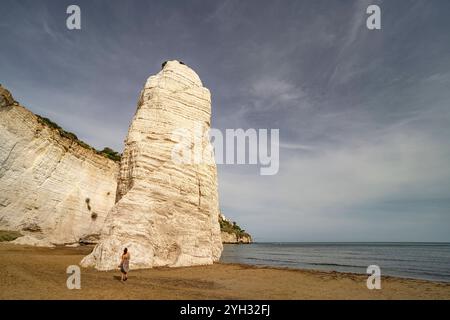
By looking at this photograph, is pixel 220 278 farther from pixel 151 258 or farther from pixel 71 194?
pixel 71 194

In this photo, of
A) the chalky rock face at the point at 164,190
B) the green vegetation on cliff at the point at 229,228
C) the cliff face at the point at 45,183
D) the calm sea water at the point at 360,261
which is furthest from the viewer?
the green vegetation on cliff at the point at 229,228

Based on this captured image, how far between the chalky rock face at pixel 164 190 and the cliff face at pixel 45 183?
14647 mm

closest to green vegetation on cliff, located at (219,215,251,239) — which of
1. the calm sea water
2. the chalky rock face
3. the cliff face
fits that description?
the calm sea water

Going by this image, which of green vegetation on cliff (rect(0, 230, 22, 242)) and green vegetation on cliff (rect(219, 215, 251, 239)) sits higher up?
green vegetation on cliff (rect(0, 230, 22, 242))

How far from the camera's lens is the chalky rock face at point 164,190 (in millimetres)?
15852

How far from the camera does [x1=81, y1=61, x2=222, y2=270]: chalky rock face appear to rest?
1585 cm

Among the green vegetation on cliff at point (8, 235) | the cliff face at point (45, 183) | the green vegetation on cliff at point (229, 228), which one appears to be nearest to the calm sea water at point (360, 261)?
the cliff face at point (45, 183)

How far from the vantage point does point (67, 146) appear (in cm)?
3550

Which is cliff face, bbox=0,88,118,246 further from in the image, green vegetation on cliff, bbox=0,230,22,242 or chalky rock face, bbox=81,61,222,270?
chalky rock face, bbox=81,61,222,270

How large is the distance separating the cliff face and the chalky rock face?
14.6 metres

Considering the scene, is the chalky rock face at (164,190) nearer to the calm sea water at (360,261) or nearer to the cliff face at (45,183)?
the calm sea water at (360,261)
